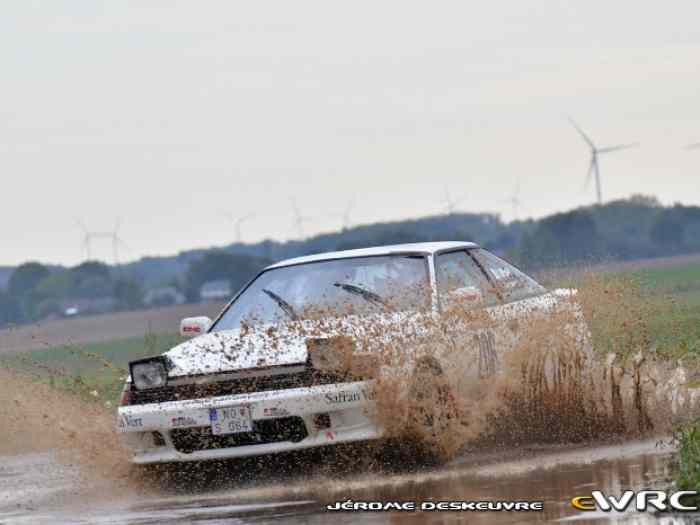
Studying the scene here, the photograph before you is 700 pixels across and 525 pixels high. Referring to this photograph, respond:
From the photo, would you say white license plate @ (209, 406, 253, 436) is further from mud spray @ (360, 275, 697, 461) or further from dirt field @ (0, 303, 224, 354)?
dirt field @ (0, 303, 224, 354)

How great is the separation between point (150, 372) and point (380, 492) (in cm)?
195

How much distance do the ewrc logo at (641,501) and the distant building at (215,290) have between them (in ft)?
375

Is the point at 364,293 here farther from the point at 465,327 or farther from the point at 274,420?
the point at 274,420

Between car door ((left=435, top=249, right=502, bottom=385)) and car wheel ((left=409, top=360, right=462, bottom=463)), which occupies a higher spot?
car door ((left=435, top=249, right=502, bottom=385))

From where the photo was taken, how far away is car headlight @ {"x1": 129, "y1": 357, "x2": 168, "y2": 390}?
10938 millimetres

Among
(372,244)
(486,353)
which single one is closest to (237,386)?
(486,353)

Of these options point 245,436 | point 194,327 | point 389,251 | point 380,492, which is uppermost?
point 389,251

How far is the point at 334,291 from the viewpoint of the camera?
11.9m

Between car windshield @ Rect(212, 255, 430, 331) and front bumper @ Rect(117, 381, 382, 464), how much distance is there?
0.91 metres

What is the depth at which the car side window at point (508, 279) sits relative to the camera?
40.4 feet

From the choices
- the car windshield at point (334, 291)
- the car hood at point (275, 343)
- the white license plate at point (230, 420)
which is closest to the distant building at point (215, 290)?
the car windshield at point (334, 291)

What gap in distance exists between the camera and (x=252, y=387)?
10.8 metres

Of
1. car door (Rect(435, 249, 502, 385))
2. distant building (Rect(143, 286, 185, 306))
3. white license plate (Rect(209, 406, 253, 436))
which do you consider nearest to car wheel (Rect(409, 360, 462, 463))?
car door (Rect(435, 249, 502, 385))

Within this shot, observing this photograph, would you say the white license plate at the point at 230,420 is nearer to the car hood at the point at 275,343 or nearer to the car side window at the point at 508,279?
the car hood at the point at 275,343
